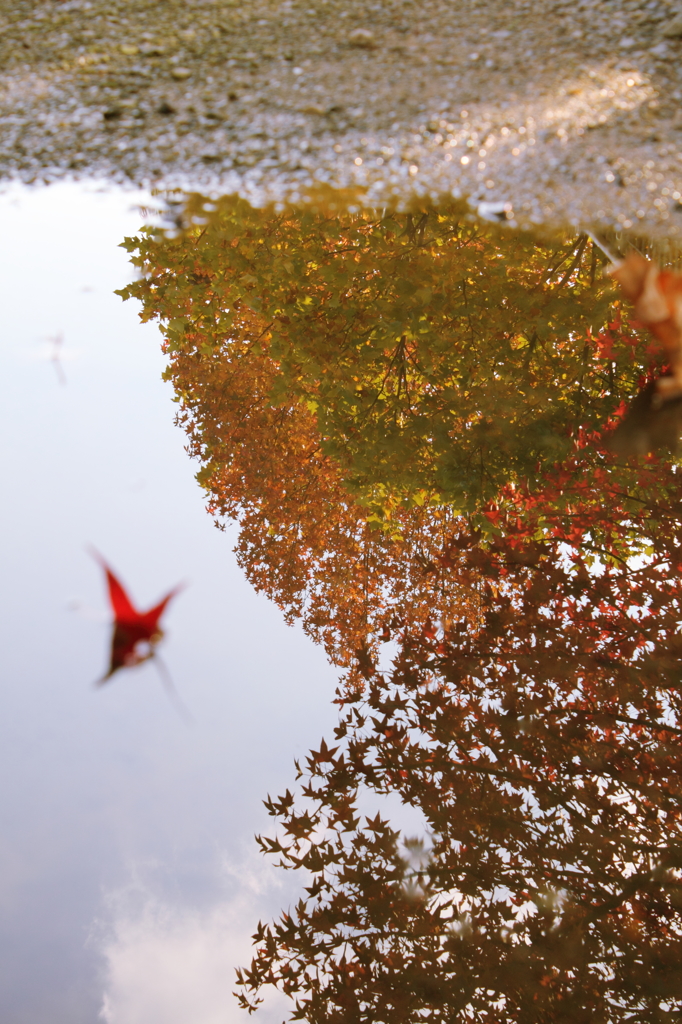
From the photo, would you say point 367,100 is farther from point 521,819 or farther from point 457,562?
point 521,819

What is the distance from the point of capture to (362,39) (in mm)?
Result: 3156

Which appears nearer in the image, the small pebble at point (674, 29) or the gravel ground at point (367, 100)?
the gravel ground at point (367, 100)

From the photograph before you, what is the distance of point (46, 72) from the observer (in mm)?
2988

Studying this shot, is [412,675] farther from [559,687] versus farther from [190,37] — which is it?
[190,37]

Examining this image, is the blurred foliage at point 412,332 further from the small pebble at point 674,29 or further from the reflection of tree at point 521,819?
the small pebble at point 674,29

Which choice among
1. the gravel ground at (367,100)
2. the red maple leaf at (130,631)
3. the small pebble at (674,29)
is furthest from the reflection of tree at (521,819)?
the small pebble at (674,29)

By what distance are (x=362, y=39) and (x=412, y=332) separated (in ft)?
4.70

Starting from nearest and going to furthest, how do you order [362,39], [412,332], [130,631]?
1. [130,631]
2. [412,332]
3. [362,39]

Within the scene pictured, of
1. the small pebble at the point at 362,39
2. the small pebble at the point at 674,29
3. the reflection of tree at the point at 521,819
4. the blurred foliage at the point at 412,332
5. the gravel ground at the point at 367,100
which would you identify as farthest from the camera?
the small pebble at the point at 362,39

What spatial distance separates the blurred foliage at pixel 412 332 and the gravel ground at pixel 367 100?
21cm

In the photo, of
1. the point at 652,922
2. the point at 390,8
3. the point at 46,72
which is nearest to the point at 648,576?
the point at 652,922

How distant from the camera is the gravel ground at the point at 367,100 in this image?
255cm

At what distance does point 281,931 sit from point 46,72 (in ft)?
11.4

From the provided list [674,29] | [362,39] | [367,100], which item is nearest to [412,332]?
[367,100]
